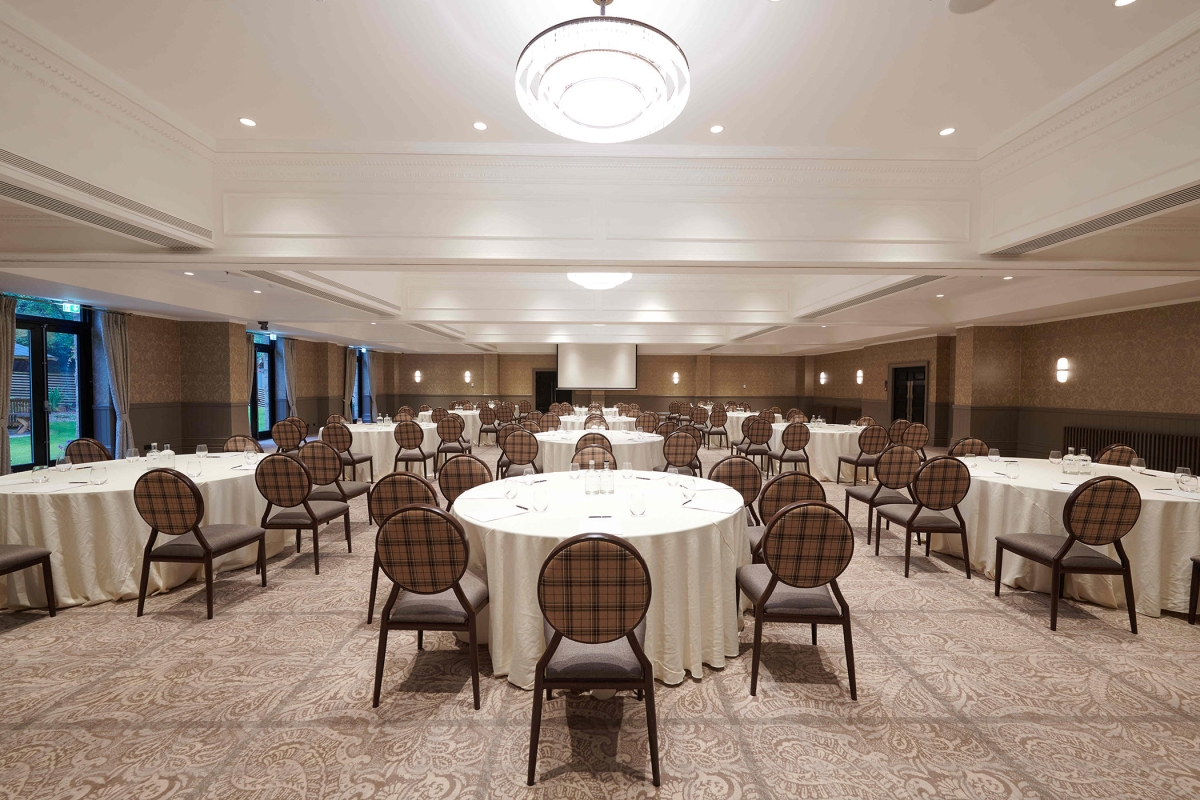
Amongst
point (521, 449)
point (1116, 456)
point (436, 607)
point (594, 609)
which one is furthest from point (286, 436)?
point (1116, 456)

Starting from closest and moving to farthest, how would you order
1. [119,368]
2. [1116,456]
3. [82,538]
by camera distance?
[82,538]
[1116,456]
[119,368]

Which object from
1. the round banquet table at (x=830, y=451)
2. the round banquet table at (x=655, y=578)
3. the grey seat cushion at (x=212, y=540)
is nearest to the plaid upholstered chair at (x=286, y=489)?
the grey seat cushion at (x=212, y=540)

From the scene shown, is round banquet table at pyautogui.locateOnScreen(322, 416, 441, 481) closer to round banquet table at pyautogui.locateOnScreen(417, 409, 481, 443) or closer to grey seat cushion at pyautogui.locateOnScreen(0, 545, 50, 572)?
round banquet table at pyautogui.locateOnScreen(417, 409, 481, 443)

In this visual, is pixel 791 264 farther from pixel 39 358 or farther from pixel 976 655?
pixel 39 358

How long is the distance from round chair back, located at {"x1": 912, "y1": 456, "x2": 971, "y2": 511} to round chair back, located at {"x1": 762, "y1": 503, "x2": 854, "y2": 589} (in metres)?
2.18

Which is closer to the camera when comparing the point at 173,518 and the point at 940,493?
the point at 173,518

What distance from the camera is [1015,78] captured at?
326 cm

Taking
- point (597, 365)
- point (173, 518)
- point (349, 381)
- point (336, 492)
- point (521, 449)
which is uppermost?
point (597, 365)

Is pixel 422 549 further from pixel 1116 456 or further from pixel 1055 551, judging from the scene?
pixel 1116 456

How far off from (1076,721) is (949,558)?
258cm

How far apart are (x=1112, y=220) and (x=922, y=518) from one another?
253cm

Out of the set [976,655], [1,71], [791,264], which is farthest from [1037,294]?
[1,71]

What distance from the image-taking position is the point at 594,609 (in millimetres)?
2023

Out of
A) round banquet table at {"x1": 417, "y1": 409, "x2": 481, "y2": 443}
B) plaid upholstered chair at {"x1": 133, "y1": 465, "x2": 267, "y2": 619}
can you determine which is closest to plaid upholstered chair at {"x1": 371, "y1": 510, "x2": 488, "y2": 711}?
plaid upholstered chair at {"x1": 133, "y1": 465, "x2": 267, "y2": 619}
